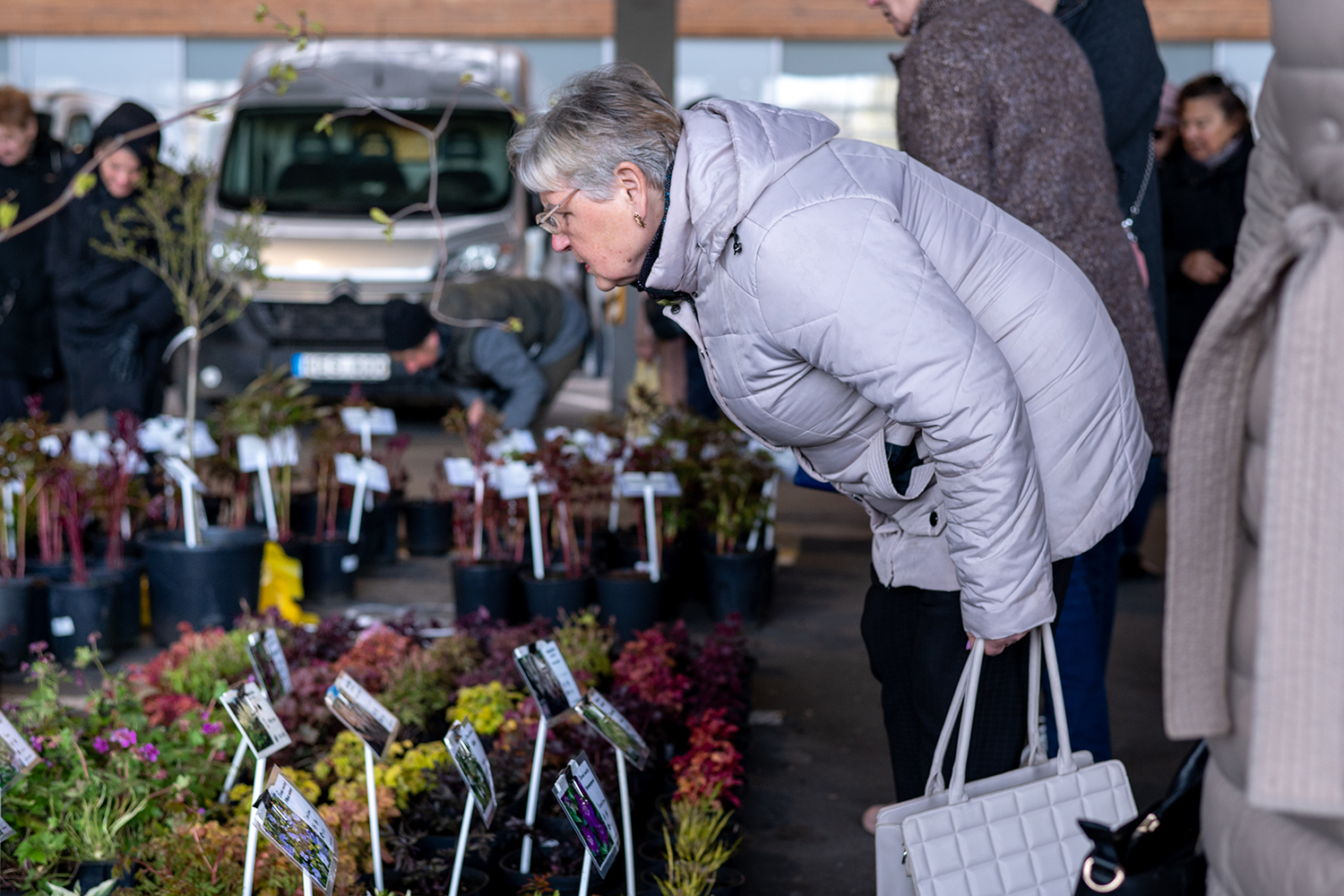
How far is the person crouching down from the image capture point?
17.3 feet

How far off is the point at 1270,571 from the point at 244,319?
7.44m

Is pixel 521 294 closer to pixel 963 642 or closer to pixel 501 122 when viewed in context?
pixel 501 122

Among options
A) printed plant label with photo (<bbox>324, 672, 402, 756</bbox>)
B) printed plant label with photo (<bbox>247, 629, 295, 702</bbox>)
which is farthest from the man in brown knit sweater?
printed plant label with photo (<bbox>247, 629, 295, 702</bbox>)

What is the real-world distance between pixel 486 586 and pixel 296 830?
2.71 meters

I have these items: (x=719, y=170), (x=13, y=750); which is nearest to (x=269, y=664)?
(x=13, y=750)

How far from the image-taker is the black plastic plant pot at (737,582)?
4492 millimetres

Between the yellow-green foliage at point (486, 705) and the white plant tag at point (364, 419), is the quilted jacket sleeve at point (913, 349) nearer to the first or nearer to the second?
the yellow-green foliage at point (486, 705)

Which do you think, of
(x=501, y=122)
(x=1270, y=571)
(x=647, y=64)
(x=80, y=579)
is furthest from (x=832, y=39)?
(x=1270, y=571)

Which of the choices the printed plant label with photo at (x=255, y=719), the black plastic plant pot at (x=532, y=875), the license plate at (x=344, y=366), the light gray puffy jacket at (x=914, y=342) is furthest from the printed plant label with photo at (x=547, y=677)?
the license plate at (x=344, y=366)

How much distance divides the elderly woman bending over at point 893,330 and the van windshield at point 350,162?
6.46 meters

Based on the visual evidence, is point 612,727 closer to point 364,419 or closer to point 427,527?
point 364,419

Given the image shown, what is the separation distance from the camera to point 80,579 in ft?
13.2

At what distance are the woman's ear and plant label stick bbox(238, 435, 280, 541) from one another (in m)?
3.17

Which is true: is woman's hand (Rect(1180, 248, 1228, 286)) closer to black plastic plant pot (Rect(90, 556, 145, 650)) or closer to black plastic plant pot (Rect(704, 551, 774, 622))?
black plastic plant pot (Rect(704, 551, 774, 622))
